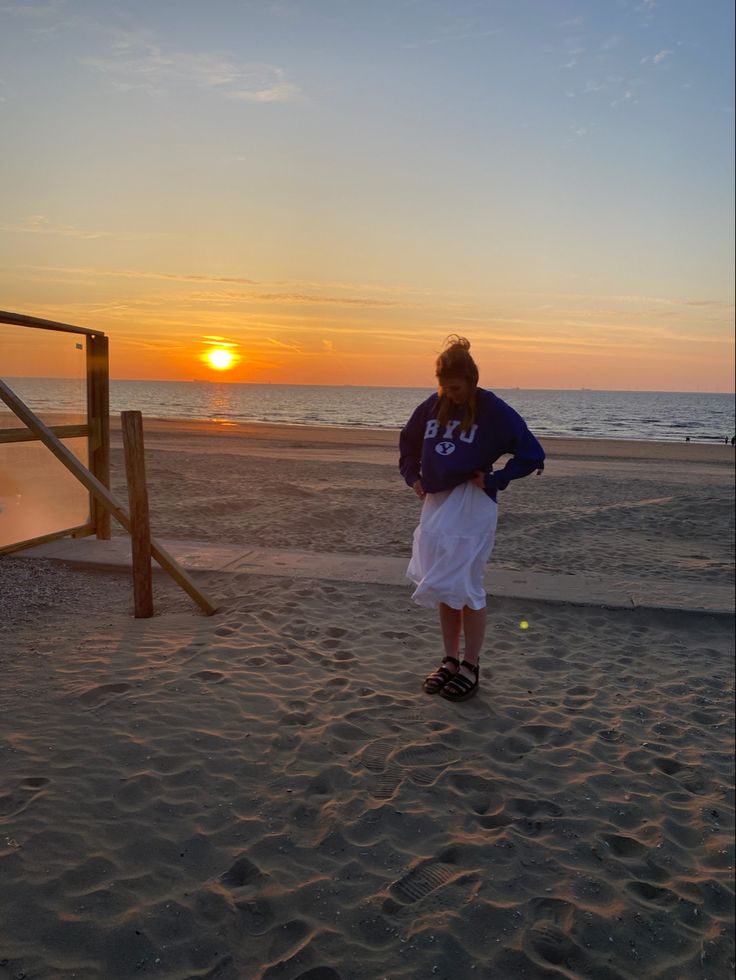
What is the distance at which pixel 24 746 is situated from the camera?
3238mm

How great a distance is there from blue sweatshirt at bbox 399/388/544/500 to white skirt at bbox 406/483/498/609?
3.3 inches

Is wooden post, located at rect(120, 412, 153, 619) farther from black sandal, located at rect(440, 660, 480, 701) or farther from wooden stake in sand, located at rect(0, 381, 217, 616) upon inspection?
black sandal, located at rect(440, 660, 480, 701)

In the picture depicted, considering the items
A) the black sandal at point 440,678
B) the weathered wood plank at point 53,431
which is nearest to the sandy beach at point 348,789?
the black sandal at point 440,678

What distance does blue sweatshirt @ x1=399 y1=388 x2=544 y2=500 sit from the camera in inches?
145

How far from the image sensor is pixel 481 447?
3.67 m

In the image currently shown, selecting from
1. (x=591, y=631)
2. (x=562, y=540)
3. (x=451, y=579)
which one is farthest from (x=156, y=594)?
(x=562, y=540)

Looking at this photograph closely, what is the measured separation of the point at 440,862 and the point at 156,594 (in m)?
3.71

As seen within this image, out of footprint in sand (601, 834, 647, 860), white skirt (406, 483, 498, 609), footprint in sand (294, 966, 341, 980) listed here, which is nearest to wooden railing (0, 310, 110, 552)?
white skirt (406, 483, 498, 609)

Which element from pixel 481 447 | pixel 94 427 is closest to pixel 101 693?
pixel 481 447

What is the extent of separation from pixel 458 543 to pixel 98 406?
4544 millimetres

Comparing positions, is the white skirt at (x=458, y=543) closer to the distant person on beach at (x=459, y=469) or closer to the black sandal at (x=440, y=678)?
the distant person on beach at (x=459, y=469)

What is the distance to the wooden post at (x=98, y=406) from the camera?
6.81 meters

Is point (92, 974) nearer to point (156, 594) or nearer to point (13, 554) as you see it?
point (156, 594)

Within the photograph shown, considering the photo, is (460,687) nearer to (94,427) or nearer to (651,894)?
(651,894)
